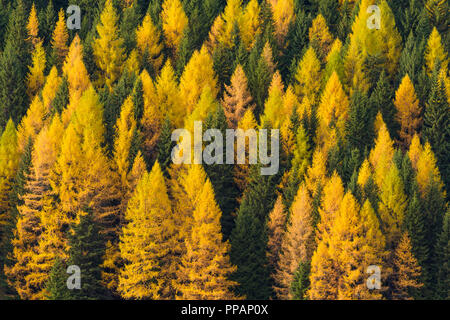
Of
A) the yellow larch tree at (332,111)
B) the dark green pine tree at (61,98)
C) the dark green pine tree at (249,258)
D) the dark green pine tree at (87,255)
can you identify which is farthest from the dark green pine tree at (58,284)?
the yellow larch tree at (332,111)

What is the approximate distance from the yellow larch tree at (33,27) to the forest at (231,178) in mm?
8998

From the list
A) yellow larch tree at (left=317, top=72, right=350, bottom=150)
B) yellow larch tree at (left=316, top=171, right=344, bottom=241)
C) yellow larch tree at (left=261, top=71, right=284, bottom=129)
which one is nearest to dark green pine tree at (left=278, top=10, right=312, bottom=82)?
yellow larch tree at (left=317, top=72, right=350, bottom=150)

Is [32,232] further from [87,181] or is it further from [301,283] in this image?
[301,283]

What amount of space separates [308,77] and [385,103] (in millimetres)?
9668

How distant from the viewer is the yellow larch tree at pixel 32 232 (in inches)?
3063

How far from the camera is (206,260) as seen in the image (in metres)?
76.4

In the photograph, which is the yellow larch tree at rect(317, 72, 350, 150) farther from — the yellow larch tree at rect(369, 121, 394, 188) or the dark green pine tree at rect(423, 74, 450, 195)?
the dark green pine tree at rect(423, 74, 450, 195)

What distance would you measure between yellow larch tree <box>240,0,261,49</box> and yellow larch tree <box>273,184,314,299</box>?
1839 inches

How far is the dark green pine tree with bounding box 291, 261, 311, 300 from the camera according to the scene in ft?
239

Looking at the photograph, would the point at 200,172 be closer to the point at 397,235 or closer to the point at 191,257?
the point at 191,257

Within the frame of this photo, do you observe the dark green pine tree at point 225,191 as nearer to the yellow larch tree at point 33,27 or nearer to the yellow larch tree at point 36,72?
the yellow larch tree at point 36,72
